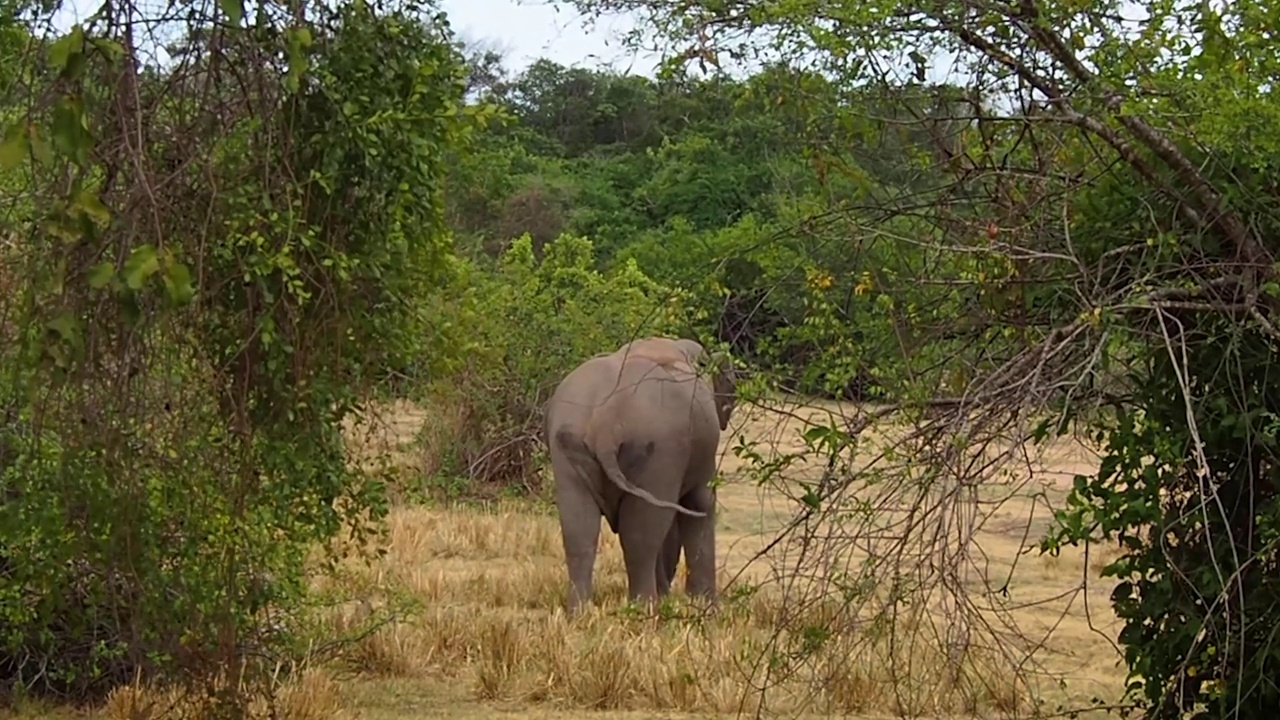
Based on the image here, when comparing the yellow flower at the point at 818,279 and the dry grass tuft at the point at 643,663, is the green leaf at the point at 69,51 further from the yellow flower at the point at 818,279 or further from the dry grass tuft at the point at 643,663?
the dry grass tuft at the point at 643,663

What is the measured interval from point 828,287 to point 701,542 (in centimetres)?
675

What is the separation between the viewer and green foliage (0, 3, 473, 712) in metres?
5.04

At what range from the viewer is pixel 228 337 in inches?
257

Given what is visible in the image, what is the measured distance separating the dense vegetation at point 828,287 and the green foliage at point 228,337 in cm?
2

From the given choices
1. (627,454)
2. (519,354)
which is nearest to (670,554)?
(627,454)

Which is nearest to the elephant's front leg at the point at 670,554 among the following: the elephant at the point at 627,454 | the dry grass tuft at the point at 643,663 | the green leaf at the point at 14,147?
the elephant at the point at 627,454

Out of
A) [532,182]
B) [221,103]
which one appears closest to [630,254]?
[532,182]

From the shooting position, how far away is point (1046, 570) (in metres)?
14.9

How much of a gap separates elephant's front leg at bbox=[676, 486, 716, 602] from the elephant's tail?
686 millimetres

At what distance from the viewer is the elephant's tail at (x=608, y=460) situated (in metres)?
11.6

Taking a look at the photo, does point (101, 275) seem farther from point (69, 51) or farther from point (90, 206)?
point (69, 51)

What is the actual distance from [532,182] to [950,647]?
36.9 meters

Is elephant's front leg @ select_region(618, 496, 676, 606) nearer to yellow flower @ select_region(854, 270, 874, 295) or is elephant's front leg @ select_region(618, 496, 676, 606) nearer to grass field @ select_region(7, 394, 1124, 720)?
grass field @ select_region(7, 394, 1124, 720)

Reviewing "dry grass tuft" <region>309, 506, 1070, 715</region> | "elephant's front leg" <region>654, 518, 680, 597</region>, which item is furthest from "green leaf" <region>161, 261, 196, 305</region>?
"elephant's front leg" <region>654, 518, 680, 597</region>
